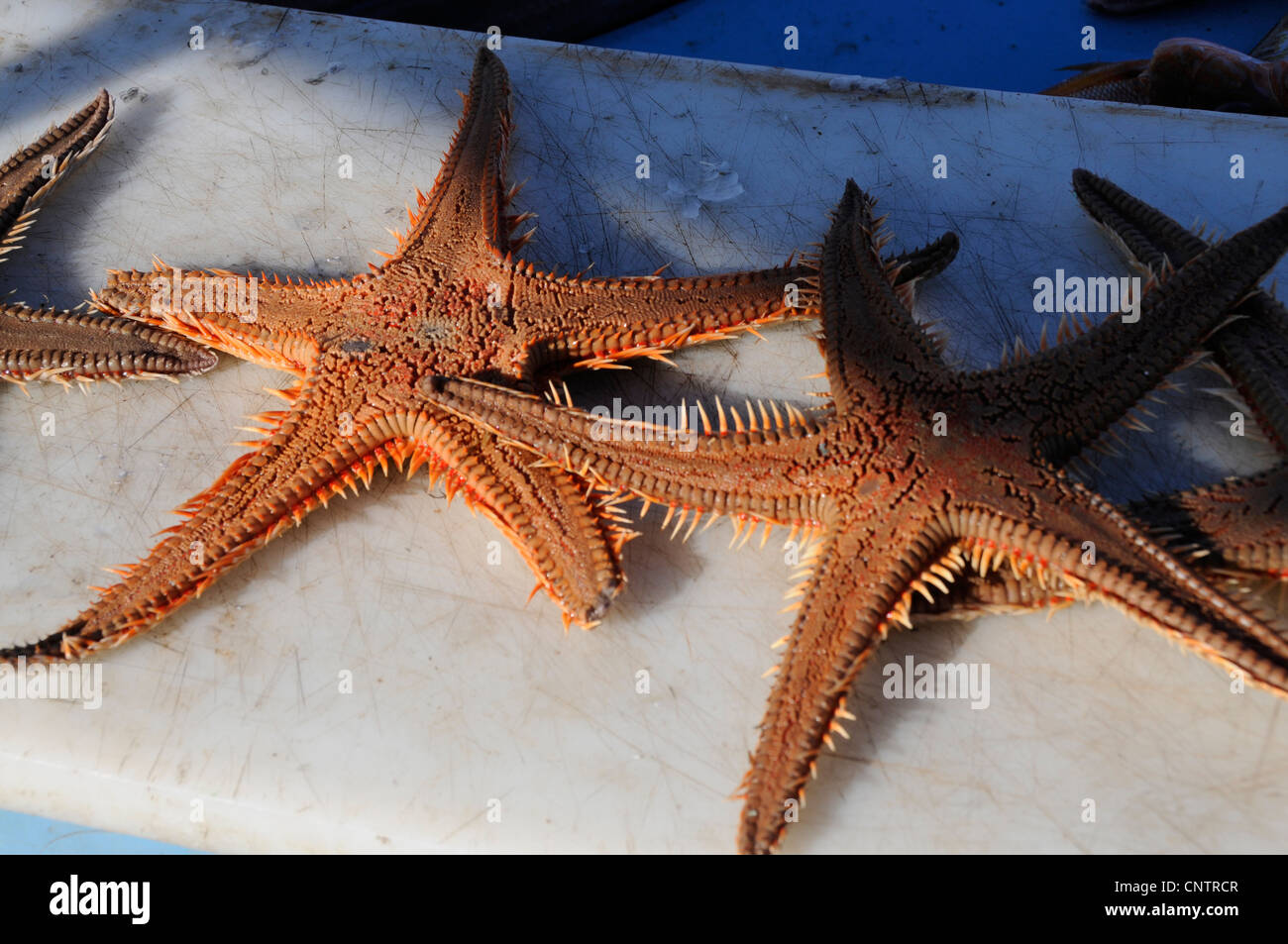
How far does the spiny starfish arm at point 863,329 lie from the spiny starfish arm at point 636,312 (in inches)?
5.7

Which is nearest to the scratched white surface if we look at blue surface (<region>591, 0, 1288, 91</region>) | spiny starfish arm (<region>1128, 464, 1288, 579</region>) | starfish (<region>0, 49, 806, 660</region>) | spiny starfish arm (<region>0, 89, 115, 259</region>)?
spiny starfish arm (<region>0, 89, 115, 259</region>)

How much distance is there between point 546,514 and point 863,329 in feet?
3.43

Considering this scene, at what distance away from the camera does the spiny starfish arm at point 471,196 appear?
3.09 metres

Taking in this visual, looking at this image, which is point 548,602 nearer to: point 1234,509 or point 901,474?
point 901,474

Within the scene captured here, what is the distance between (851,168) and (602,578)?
2.14 m

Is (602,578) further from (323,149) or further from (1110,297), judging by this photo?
(323,149)

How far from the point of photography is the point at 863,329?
2701 millimetres

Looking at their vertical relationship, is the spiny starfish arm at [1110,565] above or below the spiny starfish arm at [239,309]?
below

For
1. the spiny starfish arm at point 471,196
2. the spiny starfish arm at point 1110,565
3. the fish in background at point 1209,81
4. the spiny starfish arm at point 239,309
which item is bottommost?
the spiny starfish arm at point 1110,565

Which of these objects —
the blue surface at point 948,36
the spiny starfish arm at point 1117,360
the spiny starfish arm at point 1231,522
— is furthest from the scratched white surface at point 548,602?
the blue surface at point 948,36

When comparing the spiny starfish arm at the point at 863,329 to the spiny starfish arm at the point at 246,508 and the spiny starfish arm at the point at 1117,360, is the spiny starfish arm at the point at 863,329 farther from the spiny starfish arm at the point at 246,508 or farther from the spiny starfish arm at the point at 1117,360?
the spiny starfish arm at the point at 246,508

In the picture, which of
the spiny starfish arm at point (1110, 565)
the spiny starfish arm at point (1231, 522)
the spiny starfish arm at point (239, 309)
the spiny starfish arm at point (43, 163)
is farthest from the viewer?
the spiny starfish arm at point (43, 163)

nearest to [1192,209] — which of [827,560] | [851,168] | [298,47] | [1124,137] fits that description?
[1124,137]

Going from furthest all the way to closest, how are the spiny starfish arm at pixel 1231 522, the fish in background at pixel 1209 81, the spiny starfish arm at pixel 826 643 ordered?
the fish in background at pixel 1209 81 → the spiny starfish arm at pixel 1231 522 → the spiny starfish arm at pixel 826 643
